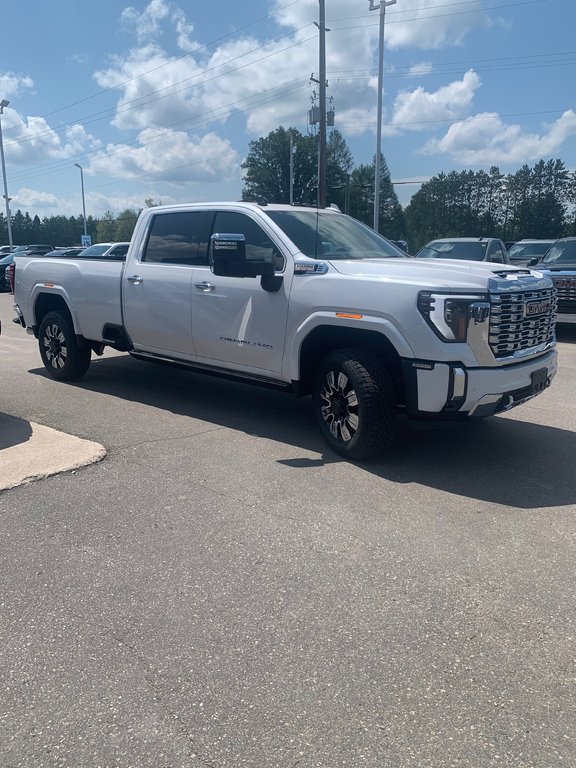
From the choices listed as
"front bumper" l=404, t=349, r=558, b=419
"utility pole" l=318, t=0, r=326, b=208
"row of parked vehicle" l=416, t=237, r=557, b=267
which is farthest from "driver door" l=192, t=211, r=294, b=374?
"utility pole" l=318, t=0, r=326, b=208

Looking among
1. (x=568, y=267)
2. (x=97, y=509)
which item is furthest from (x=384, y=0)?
(x=97, y=509)

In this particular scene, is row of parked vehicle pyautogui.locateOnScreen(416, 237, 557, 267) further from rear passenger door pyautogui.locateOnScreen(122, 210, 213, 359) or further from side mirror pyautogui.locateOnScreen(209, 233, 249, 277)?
side mirror pyautogui.locateOnScreen(209, 233, 249, 277)

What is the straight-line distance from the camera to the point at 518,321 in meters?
4.72

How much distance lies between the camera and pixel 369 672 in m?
2.61

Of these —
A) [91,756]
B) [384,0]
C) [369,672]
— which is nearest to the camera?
[91,756]

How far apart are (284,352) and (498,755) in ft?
12.1

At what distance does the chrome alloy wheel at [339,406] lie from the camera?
5.01 m

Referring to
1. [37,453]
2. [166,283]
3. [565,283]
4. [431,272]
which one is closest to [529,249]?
[565,283]

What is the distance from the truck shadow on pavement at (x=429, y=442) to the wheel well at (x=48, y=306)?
0.94m

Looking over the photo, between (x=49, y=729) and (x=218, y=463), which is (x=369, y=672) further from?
(x=218, y=463)

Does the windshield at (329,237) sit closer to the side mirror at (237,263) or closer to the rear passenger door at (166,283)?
the side mirror at (237,263)

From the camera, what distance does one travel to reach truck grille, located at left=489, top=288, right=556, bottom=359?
14.8ft

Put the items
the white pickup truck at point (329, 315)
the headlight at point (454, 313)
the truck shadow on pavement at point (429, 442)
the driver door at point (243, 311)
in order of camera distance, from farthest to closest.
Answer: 1. the driver door at point (243, 311)
2. the truck shadow on pavement at point (429, 442)
3. the white pickup truck at point (329, 315)
4. the headlight at point (454, 313)

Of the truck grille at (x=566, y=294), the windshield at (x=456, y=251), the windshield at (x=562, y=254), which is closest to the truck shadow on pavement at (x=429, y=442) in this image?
the truck grille at (x=566, y=294)
